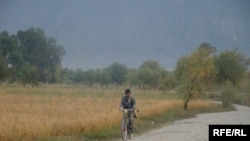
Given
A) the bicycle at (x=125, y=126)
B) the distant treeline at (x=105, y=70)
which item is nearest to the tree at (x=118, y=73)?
the distant treeline at (x=105, y=70)

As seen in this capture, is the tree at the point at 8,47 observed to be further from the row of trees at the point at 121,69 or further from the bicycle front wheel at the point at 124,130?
the bicycle front wheel at the point at 124,130

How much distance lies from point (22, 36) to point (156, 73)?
37.1m

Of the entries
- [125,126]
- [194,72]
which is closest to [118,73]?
[194,72]

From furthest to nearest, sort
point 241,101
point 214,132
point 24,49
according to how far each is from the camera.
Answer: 1. point 24,49
2. point 241,101
3. point 214,132

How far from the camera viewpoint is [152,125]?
31125 millimetres

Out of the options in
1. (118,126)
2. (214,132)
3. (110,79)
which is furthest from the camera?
(110,79)

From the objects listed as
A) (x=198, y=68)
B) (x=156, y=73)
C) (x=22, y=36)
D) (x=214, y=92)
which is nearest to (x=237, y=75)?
(x=214, y=92)

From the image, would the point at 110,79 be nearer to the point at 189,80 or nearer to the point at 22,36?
the point at 22,36

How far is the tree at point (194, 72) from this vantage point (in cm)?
4884

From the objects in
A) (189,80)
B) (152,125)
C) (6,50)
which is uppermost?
(6,50)

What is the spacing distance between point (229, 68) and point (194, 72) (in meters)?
40.4

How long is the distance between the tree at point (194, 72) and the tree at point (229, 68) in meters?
29.9

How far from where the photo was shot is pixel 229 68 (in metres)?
89.8

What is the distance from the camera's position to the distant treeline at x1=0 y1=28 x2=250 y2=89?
56.3 meters
